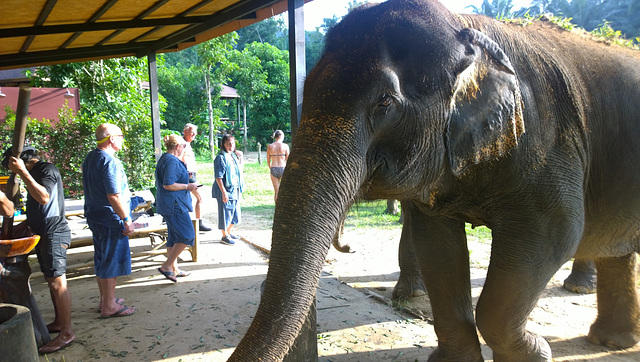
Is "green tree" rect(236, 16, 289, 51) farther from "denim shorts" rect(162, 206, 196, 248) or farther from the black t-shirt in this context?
the black t-shirt

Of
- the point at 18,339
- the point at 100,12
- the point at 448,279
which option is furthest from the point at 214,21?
the point at 18,339

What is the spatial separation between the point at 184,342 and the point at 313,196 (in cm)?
328

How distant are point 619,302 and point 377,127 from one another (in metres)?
3.25

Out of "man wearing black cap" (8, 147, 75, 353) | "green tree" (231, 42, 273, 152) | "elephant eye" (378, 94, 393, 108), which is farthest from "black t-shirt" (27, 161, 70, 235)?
"green tree" (231, 42, 273, 152)

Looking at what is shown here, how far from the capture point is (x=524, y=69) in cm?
255

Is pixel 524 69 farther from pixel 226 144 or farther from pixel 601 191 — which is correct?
pixel 226 144

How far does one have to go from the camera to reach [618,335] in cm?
379

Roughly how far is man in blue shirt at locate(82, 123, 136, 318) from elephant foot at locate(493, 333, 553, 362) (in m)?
3.83

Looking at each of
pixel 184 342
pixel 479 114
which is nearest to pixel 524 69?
pixel 479 114

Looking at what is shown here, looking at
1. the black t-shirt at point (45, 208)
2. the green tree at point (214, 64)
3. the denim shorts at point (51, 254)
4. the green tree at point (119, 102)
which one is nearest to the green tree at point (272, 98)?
the green tree at point (214, 64)

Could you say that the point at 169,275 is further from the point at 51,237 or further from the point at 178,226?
the point at 51,237

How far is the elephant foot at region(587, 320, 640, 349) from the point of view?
149 inches

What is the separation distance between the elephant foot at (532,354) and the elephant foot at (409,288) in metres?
2.31

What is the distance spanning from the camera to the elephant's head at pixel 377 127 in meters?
1.65
